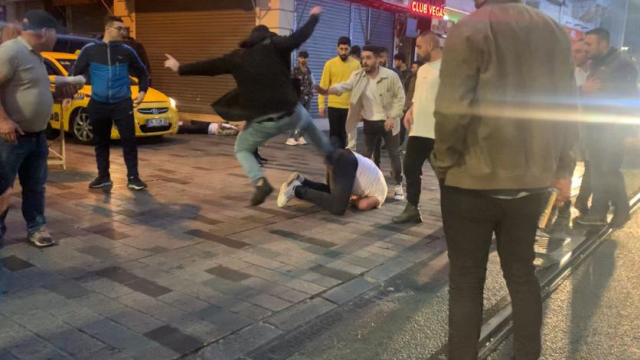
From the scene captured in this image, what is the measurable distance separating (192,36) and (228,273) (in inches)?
465

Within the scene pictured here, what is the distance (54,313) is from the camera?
3.50m

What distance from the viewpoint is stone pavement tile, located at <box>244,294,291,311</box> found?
12.3 feet

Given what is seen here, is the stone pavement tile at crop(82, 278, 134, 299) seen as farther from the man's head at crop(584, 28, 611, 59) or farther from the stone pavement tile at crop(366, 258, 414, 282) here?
the man's head at crop(584, 28, 611, 59)

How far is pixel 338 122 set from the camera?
27.9 feet

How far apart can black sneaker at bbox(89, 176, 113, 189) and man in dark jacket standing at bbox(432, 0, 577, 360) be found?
5425 millimetres

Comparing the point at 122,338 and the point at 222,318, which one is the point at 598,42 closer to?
the point at 222,318

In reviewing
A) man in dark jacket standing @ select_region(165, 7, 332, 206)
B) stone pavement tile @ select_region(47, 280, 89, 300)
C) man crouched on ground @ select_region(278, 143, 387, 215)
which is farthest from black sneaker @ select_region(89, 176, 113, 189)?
stone pavement tile @ select_region(47, 280, 89, 300)

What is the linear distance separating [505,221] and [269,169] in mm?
6586

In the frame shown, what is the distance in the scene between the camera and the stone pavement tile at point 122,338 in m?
3.12

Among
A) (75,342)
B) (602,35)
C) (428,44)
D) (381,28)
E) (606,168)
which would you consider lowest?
(75,342)

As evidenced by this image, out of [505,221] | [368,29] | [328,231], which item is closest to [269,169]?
[328,231]

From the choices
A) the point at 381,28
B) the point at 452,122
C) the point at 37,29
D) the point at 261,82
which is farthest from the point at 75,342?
the point at 381,28

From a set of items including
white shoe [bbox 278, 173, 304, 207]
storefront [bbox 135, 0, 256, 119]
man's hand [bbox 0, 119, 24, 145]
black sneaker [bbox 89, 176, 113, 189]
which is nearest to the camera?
man's hand [bbox 0, 119, 24, 145]

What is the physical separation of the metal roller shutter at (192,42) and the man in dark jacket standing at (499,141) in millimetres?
11901
